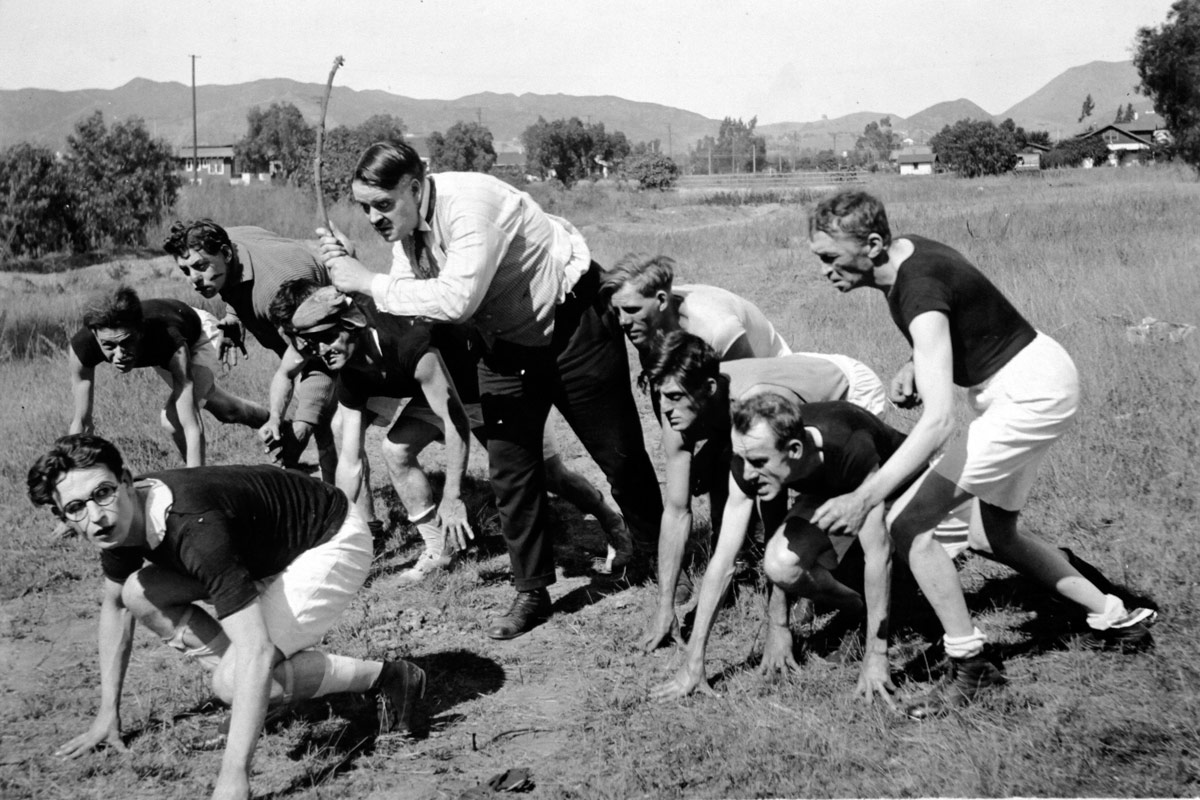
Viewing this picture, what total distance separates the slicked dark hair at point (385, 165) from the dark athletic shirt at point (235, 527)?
1132 mm

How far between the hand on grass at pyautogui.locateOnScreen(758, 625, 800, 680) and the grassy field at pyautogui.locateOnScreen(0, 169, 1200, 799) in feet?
0.30

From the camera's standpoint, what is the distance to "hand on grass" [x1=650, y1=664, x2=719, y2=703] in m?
4.13

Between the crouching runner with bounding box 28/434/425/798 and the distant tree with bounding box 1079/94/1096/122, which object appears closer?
the crouching runner with bounding box 28/434/425/798

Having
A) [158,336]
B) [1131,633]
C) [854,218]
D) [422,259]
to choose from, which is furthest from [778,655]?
[158,336]

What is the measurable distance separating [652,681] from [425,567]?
1.80 m

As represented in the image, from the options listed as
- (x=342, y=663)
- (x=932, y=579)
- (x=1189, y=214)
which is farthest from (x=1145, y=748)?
(x=1189, y=214)

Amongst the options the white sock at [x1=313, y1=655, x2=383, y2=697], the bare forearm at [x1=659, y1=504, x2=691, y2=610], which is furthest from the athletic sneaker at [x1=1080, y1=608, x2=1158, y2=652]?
the white sock at [x1=313, y1=655, x2=383, y2=697]

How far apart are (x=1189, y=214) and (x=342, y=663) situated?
655 inches

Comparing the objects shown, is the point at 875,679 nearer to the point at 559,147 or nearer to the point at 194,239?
the point at 194,239

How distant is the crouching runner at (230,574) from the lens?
3348mm

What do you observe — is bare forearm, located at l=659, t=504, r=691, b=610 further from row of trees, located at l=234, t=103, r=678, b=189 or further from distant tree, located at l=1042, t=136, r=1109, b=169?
distant tree, located at l=1042, t=136, r=1109, b=169

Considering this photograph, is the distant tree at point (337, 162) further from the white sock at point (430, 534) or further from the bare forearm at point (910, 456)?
the bare forearm at point (910, 456)

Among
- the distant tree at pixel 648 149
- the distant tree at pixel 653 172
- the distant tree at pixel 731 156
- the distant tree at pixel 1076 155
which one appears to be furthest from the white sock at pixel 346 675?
the distant tree at pixel 731 156

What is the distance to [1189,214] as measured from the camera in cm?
1689
